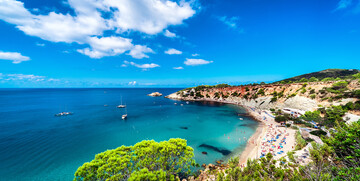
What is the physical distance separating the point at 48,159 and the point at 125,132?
846 inches

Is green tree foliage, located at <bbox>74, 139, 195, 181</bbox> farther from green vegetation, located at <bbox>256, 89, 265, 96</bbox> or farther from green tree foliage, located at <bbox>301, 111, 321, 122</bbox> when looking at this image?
green vegetation, located at <bbox>256, 89, 265, 96</bbox>

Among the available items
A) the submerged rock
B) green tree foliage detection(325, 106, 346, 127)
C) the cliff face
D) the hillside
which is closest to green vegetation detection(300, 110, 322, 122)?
green tree foliage detection(325, 106, 346, 127)

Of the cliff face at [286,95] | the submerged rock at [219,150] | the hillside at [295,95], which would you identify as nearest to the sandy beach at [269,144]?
the submerged rock at [219,150]

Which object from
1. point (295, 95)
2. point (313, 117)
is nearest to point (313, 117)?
point (313, 117)

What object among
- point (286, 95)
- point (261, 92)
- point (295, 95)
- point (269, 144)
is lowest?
point (269, 144)

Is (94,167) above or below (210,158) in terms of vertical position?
above

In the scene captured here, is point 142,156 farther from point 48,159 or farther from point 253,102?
point 253,102

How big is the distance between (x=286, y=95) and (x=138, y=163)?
314 ft

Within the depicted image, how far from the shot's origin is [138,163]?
791 inches

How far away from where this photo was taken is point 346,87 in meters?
58.8

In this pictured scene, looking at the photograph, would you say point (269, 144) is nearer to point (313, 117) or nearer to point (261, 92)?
point (313, 117)

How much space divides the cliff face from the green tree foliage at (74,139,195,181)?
71.4m

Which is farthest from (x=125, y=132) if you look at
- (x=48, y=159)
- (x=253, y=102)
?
Answer: (x=253, y=102)

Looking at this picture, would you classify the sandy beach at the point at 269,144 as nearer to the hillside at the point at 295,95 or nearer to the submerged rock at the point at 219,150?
the submerged rock at the point at 219,150
